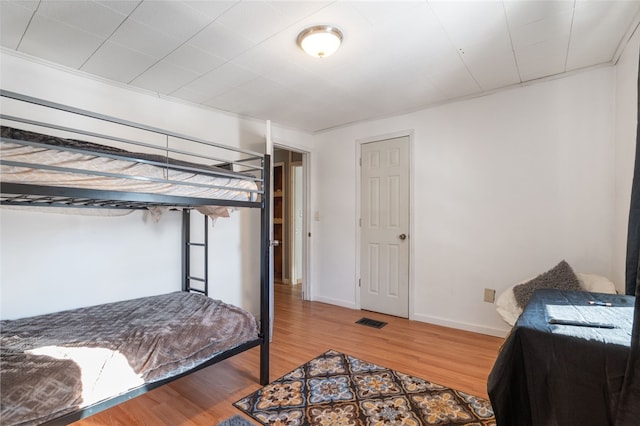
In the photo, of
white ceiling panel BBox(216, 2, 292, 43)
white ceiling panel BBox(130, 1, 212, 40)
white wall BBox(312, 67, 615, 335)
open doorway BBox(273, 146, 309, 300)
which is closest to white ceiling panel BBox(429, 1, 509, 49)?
white ceiling panel BBox(216, 2, 292, 43)

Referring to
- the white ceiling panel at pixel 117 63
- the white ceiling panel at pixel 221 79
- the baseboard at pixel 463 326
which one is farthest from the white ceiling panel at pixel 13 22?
the baseboard at pixel 463 326

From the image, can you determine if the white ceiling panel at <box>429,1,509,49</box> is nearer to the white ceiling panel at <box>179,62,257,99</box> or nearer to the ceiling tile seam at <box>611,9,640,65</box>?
the ceiling tile seam at <box>611,9,640,65</box>

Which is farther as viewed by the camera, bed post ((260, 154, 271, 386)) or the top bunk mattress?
bed post ((260, 154, 271, 386))

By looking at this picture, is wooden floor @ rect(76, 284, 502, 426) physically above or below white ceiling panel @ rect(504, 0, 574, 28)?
below

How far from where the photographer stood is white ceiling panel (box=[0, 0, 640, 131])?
5.51 ft

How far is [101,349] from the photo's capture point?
4.77ft

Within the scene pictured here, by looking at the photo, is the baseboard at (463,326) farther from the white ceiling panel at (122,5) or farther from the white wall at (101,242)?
the white ceiling panel at (122,5)

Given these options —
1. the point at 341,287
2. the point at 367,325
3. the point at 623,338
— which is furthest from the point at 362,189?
the point at 623,338

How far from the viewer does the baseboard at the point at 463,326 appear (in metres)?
2.83

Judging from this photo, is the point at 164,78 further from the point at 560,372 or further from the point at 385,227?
the point at 560,372

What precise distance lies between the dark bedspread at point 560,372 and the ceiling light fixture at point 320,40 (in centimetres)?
182

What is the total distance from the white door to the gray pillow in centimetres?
119

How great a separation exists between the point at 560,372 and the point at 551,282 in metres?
1.60

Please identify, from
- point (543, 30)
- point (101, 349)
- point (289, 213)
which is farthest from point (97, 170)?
point (289, 213)
